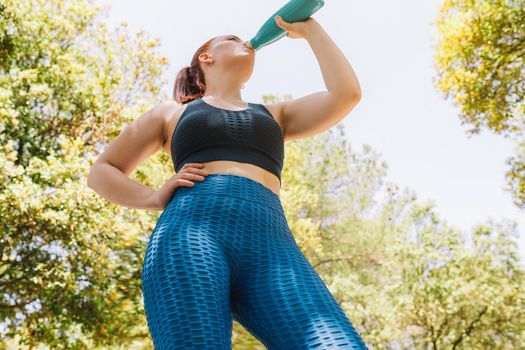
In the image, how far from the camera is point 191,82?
78.0 inches

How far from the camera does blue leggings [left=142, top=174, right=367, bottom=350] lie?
3.56ft

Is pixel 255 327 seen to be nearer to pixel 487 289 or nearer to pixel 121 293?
pixel 121 293

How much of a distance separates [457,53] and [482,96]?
0.72 m

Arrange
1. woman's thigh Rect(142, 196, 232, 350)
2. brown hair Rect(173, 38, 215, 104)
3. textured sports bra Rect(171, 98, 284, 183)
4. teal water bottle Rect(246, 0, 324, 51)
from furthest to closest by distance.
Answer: brown hair Rect(173, 38, 215, 104) → teal water bottle Rect(246, 0, 324, 51) → textured sports bra Rect(171, 98, 284, 183) → woman's thigh Rect(142, 196, 232, 350)

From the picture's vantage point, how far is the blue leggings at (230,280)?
108 centimetres

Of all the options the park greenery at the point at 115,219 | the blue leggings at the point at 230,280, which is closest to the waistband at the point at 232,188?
the blue leggings at the point at 230,280

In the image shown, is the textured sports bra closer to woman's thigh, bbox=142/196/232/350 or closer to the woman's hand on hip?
the woman's hand on hip

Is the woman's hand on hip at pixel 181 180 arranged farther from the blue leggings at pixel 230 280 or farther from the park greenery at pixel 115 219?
the park greenery at pixel 115 219

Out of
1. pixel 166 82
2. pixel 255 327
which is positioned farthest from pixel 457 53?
→ pixel 255 327

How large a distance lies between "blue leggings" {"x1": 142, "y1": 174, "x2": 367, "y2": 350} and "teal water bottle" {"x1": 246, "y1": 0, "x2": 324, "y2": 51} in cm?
56

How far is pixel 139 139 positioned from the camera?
5.28 feet

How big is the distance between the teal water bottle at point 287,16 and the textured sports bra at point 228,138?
0.96ft

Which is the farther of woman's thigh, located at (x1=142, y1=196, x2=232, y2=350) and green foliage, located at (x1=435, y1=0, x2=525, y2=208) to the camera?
green foliage, located at (x1=435, y1=0, x2=525, y2=208)

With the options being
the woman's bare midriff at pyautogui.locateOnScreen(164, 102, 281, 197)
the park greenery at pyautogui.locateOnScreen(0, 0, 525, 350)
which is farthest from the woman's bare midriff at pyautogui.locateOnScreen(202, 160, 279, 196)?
the park greenery at pyautogui.locateOnScreen(0, 0, 525, 350)
